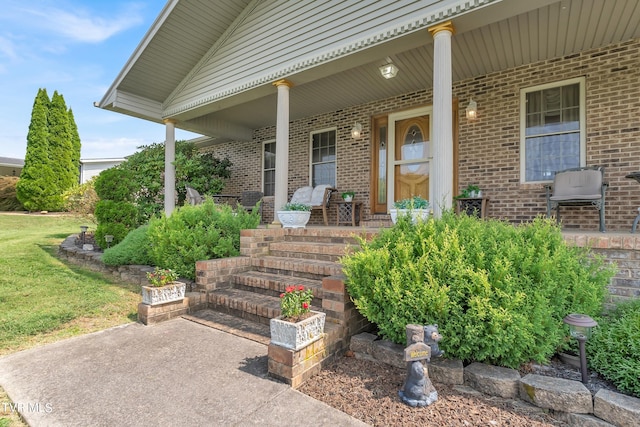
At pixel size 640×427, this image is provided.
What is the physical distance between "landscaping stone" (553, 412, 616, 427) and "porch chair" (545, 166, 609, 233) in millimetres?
3096

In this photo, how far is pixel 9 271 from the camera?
16.6 ft

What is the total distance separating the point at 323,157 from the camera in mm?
7457

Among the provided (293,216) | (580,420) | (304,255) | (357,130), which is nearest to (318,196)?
(357,130)

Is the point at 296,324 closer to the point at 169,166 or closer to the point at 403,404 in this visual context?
the point at 403,404

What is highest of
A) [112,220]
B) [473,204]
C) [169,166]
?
[169,166]

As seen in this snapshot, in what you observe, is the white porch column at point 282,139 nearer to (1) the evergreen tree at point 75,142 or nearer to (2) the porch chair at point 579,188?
(2) the porch chair at point 579,188

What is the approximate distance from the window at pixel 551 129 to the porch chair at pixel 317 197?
11.1 feet

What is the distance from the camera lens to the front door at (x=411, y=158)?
6.13m

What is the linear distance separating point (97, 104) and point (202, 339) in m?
6.37

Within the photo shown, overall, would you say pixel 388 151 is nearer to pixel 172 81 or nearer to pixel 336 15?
pixel 336 15

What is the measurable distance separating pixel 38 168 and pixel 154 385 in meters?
19.6

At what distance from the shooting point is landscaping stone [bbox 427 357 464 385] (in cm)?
209

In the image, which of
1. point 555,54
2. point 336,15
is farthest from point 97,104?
point 555,54

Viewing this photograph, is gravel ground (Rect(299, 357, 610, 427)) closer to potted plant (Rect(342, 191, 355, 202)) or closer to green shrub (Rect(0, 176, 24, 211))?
potted plant (Rect(342, 191, 355, 202))
